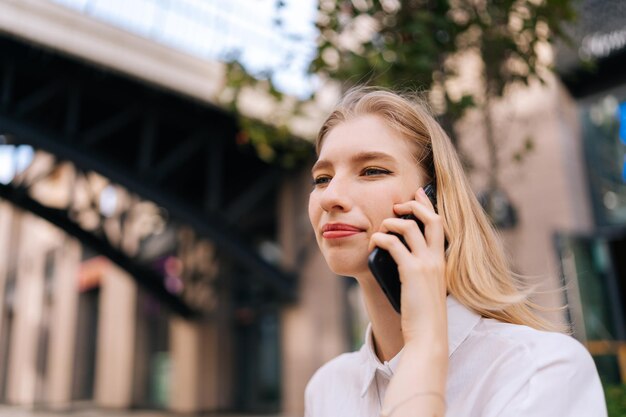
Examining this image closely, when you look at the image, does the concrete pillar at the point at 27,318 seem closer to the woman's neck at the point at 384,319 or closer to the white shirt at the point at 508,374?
the woman's neck at the point at 384,319

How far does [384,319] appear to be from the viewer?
4.17ft

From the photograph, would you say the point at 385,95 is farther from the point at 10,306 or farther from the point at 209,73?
the point at 10,306

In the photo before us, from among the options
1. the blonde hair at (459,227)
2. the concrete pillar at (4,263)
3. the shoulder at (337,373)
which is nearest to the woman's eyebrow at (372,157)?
the blonde hair at (459,227)

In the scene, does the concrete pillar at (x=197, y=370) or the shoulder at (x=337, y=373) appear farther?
the concrete pillar at (x=197, y=370)

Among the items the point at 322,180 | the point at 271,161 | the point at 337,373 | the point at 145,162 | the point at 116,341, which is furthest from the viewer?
the point at 116,341

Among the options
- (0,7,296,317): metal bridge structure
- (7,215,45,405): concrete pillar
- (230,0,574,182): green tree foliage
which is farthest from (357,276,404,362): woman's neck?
(7,215,45,405): concrete pillar

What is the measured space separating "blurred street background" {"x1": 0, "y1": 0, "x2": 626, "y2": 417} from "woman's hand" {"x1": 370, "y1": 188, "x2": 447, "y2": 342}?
2.02 meters

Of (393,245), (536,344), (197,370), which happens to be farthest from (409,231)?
(197,370)

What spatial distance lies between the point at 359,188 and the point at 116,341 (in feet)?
53.6

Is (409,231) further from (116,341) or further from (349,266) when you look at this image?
(116,341)

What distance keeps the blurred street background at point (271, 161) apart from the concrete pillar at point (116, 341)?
0.22 feet

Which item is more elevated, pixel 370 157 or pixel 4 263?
pixel 4 263

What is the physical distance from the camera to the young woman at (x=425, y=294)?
0.92m

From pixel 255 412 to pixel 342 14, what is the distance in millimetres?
10792
